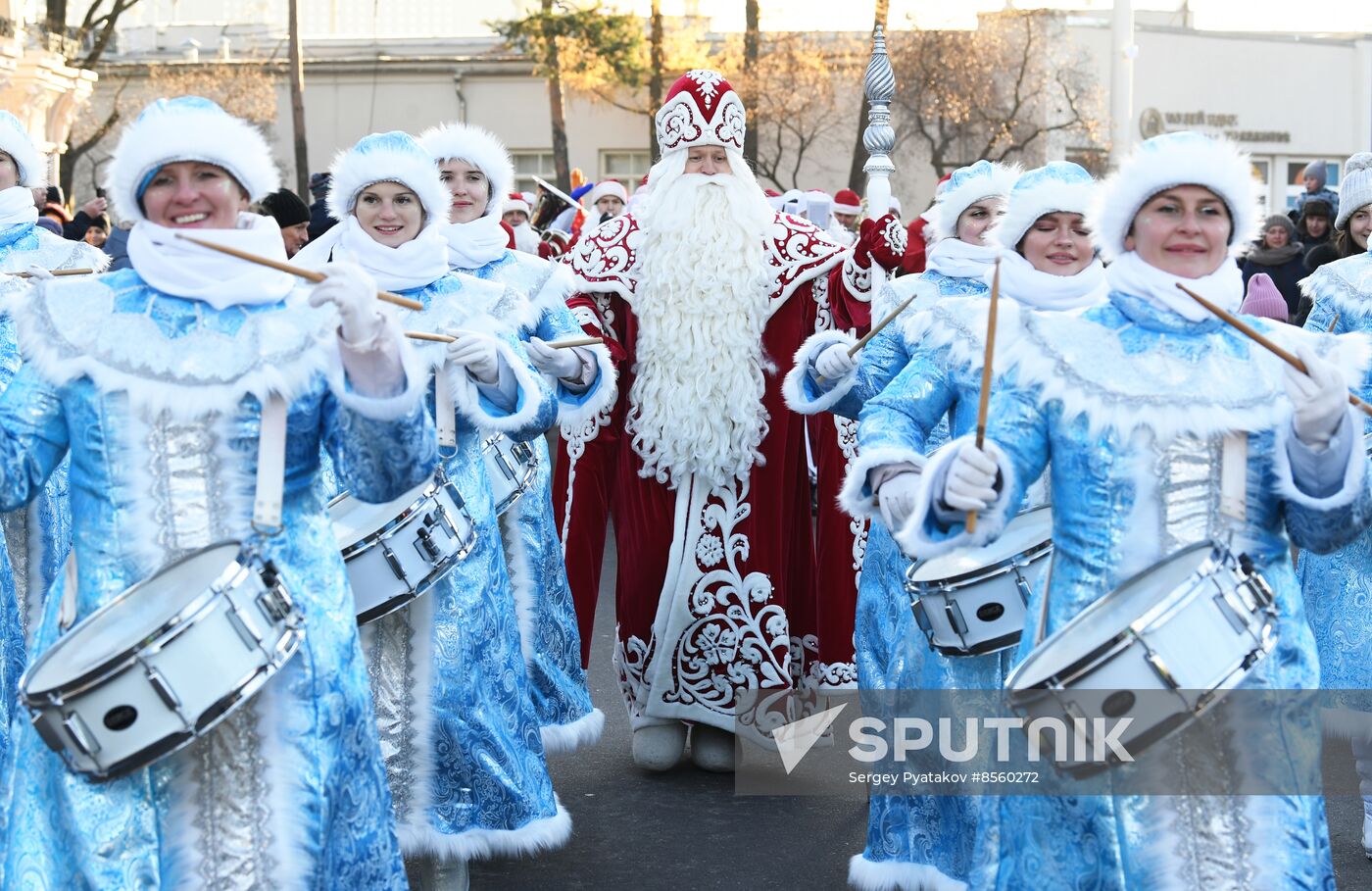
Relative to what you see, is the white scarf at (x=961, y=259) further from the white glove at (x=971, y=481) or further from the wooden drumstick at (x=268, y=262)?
the wooden drumstick at (x=268, y=262)

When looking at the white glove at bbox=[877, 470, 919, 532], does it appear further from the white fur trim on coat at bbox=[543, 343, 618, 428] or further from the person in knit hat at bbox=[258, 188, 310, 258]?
the person in knit hat at bbox=[258, 188, 310, 258]

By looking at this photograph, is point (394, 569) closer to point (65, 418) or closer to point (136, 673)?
point (65, 418)

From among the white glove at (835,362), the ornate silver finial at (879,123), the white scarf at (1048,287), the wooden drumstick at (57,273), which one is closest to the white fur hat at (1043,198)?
the white scarf at (1048,287)

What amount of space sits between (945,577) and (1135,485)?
2.89ft

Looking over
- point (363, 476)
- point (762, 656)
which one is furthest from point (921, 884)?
point (363, 476)

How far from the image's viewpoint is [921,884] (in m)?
5.05

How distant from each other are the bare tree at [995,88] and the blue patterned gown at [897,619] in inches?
1347

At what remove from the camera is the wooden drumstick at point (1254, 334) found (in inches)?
132

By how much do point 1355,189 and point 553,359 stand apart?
3413 mm

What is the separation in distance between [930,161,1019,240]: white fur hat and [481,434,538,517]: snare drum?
147cm

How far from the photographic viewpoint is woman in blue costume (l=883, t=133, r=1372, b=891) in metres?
3.37

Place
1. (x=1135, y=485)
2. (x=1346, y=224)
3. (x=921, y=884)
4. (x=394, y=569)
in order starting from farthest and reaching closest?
(x=1346, y=224) → (x=921, y=884) → (x=394, y=569) → (x=1135, y=485)

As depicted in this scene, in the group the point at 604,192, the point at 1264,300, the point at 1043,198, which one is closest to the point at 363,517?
the point at 1043,198

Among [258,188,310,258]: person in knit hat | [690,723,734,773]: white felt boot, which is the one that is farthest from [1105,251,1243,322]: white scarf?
[258,188,310,258]: person in knit hat
